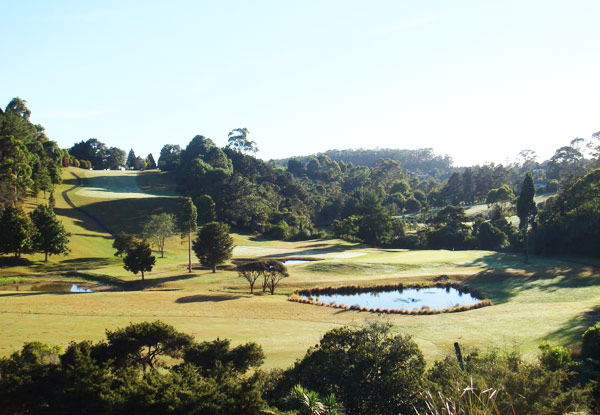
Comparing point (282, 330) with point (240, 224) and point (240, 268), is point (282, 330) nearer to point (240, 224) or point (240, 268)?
point (240, 268)

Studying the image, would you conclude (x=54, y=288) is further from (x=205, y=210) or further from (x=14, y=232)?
(x=205, y=210)

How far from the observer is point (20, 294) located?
3716cm

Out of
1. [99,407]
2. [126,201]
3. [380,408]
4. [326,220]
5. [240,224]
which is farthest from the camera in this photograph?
[326,220]

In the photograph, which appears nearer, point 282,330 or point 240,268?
point 282,330

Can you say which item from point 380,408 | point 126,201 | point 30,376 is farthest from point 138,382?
point 126,201

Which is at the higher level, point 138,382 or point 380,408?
point 138,382

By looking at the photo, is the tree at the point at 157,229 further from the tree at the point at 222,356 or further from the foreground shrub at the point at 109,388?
the tree at the point at 222,356

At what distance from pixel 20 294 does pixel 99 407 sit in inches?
1208

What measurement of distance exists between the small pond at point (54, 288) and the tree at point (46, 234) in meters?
10.6

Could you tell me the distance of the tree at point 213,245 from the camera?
168 feet

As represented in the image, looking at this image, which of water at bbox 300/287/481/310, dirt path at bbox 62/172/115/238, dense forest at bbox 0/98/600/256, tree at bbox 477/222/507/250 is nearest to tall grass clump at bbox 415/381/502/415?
water at bbox 300/287/481/310

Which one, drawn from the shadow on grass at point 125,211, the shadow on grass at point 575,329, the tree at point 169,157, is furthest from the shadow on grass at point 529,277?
the tree at point 169,157

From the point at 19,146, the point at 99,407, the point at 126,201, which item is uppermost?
the point at 19,146

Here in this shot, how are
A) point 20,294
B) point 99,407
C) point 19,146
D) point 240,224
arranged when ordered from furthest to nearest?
point 240,224 < point 19,146 < point 20,294 < point 99,407
